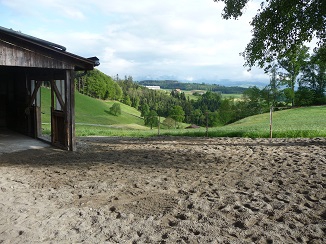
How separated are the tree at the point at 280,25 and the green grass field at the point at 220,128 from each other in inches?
222

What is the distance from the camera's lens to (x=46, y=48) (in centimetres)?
938

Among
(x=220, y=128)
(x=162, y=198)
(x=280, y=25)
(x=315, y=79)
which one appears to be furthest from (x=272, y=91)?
(x=162, y=198)

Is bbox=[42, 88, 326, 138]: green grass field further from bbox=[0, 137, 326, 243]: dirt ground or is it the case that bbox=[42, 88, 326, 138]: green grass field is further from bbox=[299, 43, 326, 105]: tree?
bbox=[299, 43, 326, 105]: tree

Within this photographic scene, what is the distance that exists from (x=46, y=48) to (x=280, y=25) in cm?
828

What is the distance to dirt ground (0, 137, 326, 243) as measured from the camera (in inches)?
172

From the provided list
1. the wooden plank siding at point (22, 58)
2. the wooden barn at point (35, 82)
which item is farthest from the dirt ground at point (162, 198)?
the wooden plank siding at point (22, 58)

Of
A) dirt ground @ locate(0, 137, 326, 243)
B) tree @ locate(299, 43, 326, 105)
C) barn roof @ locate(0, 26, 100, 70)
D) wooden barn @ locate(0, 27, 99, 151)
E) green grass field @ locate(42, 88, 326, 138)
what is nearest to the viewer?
dirt ground @ locate(0, 137, 326, 243)

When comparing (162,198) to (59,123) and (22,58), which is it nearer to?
(22,58)

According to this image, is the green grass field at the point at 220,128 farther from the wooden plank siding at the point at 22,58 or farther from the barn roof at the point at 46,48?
the wooden plank siding at the point at 22,58

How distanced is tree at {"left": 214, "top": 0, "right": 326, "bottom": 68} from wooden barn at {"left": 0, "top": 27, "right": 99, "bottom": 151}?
21.0 feet

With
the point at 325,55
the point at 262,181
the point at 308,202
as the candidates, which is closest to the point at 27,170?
the point at 262,181

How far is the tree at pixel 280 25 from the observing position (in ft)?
32.9

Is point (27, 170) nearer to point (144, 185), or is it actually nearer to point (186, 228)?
point (144, 185)

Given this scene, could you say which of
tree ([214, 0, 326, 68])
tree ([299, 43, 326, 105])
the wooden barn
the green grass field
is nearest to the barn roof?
the wooden barn
